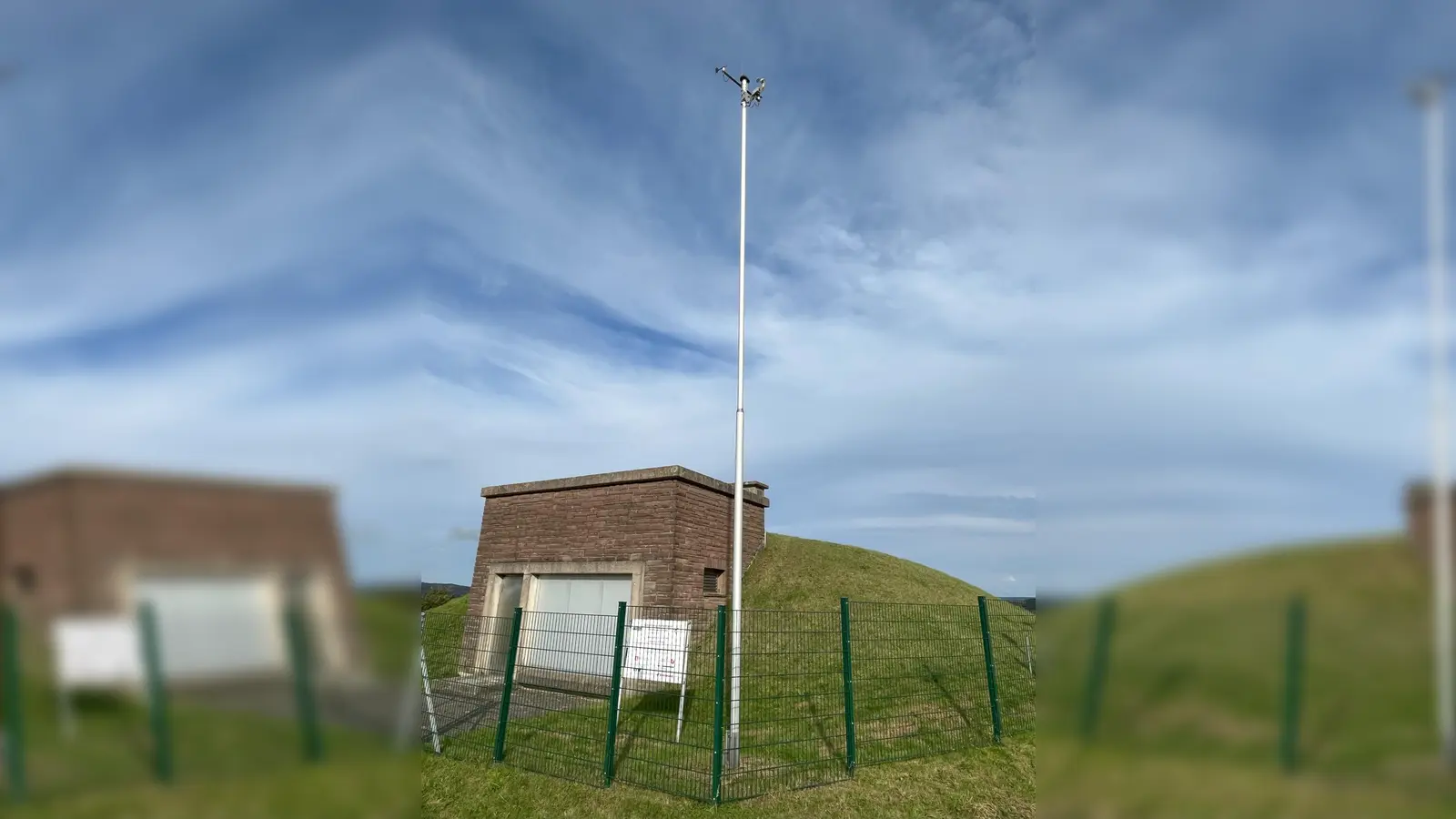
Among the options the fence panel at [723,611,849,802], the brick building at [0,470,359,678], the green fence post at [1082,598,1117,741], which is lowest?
the fence panel at [723,611,849,802]

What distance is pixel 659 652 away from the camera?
11023 mm

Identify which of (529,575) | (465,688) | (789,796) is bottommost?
(465,688)

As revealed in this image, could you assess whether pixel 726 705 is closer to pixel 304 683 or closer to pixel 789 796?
pixel 789 796

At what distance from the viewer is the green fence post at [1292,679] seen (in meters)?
1.01

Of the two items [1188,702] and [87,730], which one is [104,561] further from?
[1188,702]

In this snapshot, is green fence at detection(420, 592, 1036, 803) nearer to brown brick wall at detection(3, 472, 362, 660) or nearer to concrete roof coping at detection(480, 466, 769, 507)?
concrete roof coping at detection(480, 466, 769, 507)

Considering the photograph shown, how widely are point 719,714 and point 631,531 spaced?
9.75 meters

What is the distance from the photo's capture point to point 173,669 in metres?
1.30

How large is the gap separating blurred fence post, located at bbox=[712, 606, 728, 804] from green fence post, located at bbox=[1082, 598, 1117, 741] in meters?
7.51

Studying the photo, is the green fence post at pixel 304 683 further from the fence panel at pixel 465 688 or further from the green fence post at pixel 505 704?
the green fence post at pixel 505 704

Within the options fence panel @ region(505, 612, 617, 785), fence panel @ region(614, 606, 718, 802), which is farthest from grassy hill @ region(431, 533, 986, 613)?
fence panel @ region(505, 612, 617, 785)

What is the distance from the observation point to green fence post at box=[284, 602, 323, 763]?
1.38 m

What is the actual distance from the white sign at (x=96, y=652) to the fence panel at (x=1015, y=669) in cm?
1035

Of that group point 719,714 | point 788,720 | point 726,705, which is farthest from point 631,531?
point 719,714
